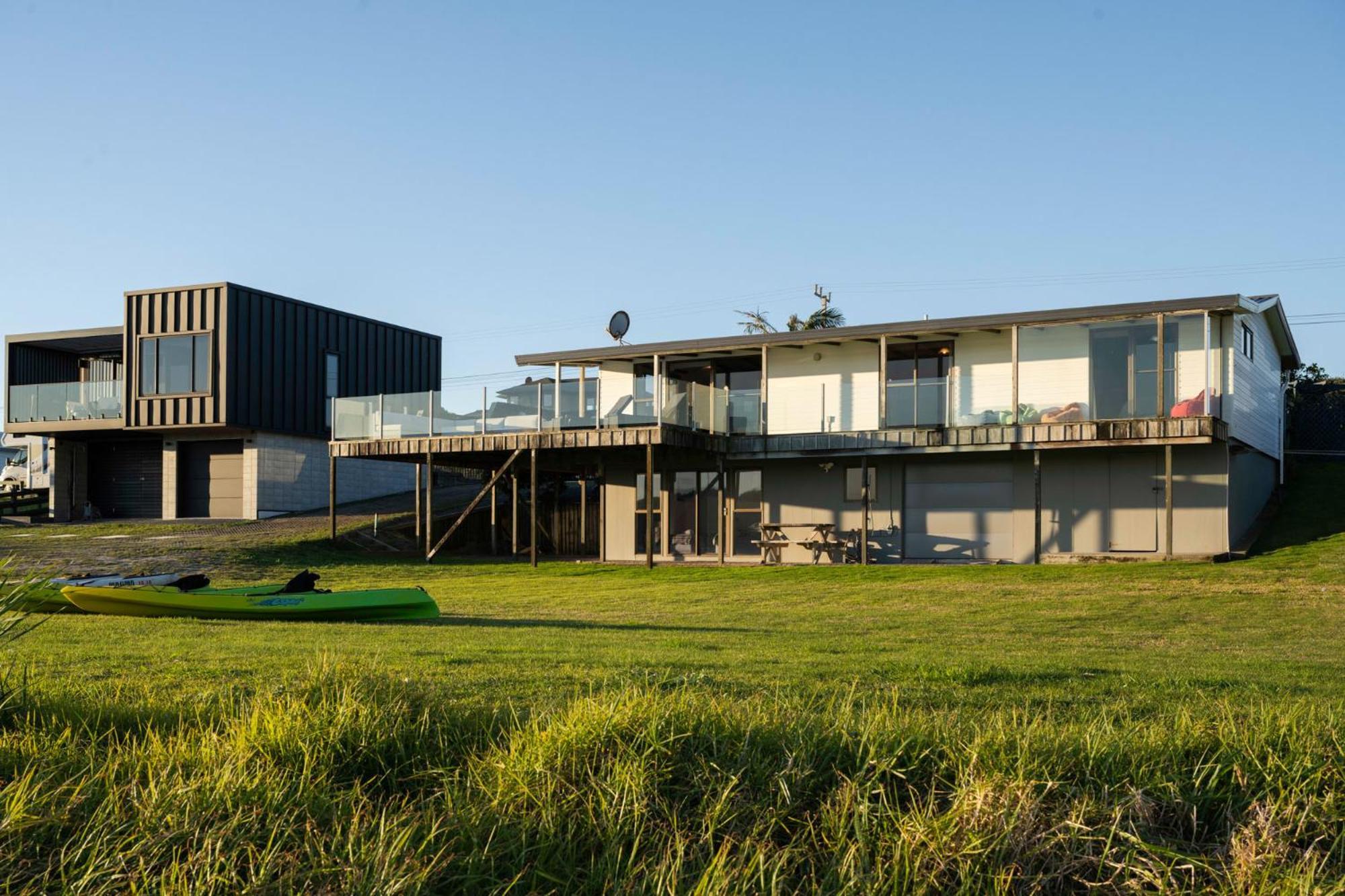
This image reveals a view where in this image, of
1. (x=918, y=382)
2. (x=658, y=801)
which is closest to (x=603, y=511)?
(x=918, y=382)

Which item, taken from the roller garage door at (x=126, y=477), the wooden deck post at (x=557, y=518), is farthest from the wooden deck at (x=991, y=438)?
the roller garage door at (x=126, y=477)

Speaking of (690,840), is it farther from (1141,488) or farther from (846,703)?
(1141,488)

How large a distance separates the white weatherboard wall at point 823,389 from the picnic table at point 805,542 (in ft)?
7.00

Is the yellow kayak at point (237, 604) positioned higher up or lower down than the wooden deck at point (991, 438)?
lower down

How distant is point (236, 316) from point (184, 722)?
105ft

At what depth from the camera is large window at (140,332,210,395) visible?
36.6 metres

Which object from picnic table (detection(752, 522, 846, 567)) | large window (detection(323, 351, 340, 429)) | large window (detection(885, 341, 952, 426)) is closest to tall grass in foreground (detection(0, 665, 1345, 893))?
large window (detection(885, 341, 952, 426))

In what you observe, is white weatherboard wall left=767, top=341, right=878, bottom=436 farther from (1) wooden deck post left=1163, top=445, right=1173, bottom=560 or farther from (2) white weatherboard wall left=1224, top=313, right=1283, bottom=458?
(2) white weatherboard wall left=1224, top=313, right=1283, bottom=458

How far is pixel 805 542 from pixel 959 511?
321 cm

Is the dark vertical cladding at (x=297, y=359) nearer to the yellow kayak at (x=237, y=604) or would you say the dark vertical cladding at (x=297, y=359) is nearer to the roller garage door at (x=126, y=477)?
the roller garage door at (x=126, y=477)

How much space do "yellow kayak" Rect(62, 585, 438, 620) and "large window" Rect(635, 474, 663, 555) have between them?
14883 mm

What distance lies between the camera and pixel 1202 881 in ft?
16.4

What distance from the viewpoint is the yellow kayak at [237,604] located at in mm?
14773

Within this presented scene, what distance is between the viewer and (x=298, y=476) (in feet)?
127
